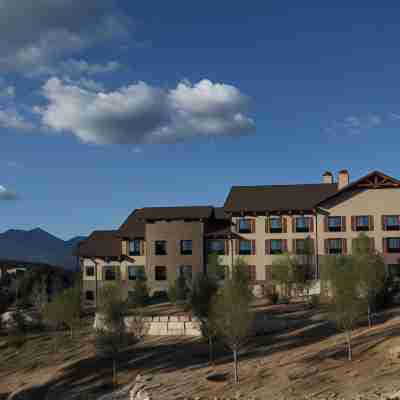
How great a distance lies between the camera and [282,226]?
199ft

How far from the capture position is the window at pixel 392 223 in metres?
58.4

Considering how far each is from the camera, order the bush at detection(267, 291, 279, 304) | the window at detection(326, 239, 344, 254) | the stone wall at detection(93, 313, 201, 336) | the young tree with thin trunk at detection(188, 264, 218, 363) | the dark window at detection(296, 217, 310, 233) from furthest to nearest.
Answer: the dark window at detection(296, 217, 310, 233) → the window at detection(326, 239, 344, 254) → the bush at detection(267, 291, 279, 304) → the stone wall at detection(93, 313, 201, 336) → the young tree with thin trunk at detection(188, 264, 218, 363)

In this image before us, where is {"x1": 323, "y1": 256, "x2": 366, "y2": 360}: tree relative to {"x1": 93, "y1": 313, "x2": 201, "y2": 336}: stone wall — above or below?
above

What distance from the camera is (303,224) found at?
60344 mm

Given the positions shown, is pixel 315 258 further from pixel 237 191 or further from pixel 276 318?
pixel 276 318

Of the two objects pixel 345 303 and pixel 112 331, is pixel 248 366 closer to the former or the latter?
pixel 345 303

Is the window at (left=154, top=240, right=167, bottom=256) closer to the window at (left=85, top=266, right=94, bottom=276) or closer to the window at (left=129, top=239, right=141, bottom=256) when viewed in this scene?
the window at (left=129, top=239, right=141, bottom=256)

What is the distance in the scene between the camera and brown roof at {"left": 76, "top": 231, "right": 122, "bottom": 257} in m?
64.6

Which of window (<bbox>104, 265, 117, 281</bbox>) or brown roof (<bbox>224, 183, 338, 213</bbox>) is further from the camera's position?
window (<bbox>104, 265, 117, 281</bbox>)

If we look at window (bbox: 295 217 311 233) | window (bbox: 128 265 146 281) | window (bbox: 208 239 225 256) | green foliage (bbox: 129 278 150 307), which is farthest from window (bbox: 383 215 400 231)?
window (bbox: 128 265 146 281)

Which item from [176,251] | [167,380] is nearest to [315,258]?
[176,251]

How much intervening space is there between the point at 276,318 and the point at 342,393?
17.8 metres

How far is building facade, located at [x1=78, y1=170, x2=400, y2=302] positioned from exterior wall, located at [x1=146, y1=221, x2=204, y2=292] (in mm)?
110

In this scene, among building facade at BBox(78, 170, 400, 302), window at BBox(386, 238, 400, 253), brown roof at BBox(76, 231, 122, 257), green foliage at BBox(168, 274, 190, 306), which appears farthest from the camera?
brown roof at BBox(76, 231, 122, 257)
